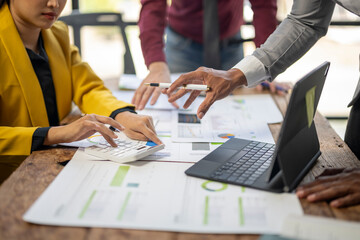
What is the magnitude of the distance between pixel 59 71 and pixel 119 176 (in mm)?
651

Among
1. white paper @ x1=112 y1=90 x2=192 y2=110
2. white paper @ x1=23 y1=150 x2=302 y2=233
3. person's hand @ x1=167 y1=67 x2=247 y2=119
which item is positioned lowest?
white paper @ x1=112 y1=90 x2=192 y2=110

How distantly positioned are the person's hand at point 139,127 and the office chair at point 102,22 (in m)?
0.94

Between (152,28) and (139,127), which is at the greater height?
(152,28)

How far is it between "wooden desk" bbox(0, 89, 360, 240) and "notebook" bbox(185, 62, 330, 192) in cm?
6

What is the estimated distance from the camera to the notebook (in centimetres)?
96

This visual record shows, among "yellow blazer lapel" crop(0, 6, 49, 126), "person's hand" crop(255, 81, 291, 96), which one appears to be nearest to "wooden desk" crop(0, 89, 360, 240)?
"yellow blazer lapel" crop(0, 6, 49, 126)

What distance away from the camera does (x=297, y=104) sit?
95 centimetres

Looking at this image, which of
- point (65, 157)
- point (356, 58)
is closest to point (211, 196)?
point (65, 157)

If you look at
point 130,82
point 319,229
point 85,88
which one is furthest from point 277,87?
point 319,229

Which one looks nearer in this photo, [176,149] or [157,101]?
[176,149]

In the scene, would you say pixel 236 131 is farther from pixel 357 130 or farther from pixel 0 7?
pixel 0 7

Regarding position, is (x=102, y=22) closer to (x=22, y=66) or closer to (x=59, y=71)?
(x=59, y=71)

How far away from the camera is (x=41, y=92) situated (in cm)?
142

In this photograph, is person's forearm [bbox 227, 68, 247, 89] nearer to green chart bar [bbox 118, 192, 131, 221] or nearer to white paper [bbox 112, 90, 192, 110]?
white paper [bbox 112, 90, 192, 110]
